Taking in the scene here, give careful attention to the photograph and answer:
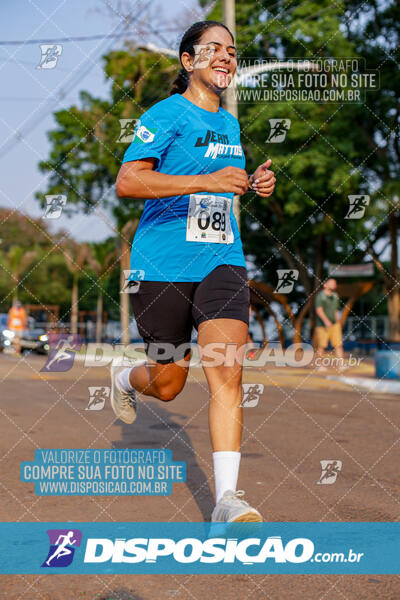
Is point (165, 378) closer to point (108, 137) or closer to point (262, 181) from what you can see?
point (262, 181)

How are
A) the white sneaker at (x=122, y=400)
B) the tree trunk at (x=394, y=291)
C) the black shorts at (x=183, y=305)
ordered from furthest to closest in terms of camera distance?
1. the tree trunk at (x=394, y=291)
2. the white sneaker at (x=122, y=400)
3. the black shorts at (x=183, y=305)

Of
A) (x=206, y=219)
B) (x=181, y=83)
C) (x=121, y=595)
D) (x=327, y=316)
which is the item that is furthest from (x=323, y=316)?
(x=121, y=595)

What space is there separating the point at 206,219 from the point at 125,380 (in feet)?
4.52

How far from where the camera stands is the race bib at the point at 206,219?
12.0 ft

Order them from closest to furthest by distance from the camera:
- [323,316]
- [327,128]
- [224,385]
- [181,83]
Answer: [224,385]
[181,83]
[323,316]
[327,128]

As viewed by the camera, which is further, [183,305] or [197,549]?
[183,305]

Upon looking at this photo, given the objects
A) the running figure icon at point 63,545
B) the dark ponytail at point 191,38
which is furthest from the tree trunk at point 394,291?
the running figure icon at point 63,545

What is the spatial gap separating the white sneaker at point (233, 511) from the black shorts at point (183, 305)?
807 mm

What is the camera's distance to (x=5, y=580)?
9.21 ft

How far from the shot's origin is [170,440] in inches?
236

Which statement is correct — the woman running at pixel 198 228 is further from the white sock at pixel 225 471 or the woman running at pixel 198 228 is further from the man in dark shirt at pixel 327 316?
the man in dark shirt at pixel 327 316

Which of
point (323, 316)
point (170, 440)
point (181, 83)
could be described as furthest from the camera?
point (323, 316)

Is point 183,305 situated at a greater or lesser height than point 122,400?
greater

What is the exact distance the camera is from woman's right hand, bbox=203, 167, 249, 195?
3395 millimetres
